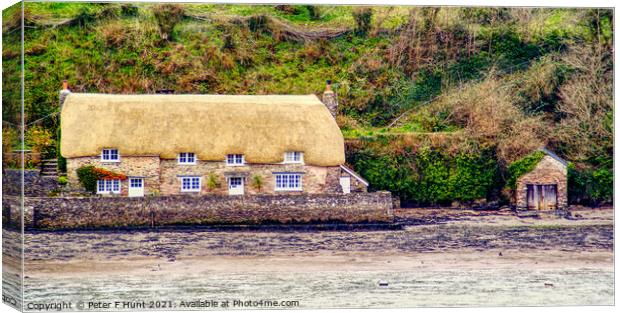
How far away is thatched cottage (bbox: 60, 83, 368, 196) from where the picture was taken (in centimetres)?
2975

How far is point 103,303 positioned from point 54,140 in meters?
3.91

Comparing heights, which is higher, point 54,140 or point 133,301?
point 54,140

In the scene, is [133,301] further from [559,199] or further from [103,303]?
[559,199]

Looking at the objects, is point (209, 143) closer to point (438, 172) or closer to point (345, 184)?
point (345, 184)

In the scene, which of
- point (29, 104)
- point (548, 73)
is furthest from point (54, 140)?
point (548, 73)

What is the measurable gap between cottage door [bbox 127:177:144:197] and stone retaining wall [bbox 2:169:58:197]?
5.30 ft

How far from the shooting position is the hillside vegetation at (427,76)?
30125 mm

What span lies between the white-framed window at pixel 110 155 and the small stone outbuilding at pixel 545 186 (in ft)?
29.9

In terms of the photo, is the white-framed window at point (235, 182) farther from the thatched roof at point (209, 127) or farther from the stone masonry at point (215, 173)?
the thatched roof at point (209, 127)

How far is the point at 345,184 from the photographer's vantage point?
100 ft

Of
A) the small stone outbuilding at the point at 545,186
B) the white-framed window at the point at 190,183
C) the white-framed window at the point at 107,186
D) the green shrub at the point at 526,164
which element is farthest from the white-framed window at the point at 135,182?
the small stone outbuilding at the point at 545,186

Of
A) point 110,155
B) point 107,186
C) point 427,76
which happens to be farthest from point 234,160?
point 427,76

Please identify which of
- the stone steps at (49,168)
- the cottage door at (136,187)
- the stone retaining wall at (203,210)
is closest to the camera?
the stone steps at (49,168)

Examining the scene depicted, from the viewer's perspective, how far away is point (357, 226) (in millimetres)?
30297
